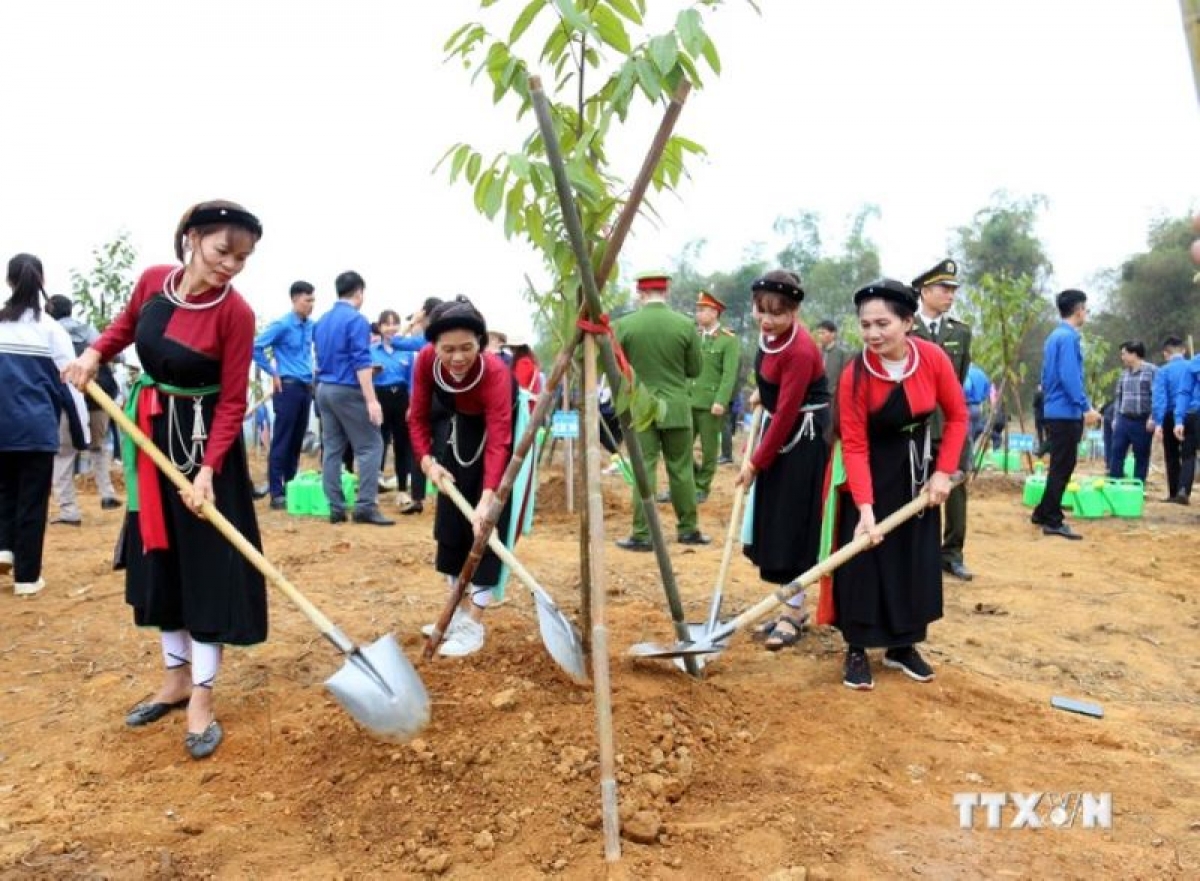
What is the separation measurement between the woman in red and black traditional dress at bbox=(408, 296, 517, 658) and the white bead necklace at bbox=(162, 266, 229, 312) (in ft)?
2.85

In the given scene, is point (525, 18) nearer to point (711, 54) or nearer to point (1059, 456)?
point (711, 54)

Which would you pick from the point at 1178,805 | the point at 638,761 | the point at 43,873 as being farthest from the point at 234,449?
the point at 1178,805

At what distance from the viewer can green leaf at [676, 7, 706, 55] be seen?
2.45 m

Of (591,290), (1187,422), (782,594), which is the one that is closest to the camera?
(591,290)

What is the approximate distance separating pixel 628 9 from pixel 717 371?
7.40m

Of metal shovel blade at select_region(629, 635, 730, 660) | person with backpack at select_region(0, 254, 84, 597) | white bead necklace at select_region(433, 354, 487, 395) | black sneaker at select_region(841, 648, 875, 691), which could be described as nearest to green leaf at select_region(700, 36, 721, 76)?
white bead necklace at select_region(433, 354, 487, 395)

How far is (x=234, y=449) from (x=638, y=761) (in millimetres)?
1924

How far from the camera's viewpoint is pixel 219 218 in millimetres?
3080

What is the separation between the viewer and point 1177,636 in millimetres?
5031

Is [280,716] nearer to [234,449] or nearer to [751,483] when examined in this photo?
[234,449]

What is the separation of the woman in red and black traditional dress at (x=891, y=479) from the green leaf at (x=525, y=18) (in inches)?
72.3

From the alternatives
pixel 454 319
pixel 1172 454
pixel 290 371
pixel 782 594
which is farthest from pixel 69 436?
pixel 1172 454

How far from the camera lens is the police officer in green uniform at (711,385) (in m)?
9.29

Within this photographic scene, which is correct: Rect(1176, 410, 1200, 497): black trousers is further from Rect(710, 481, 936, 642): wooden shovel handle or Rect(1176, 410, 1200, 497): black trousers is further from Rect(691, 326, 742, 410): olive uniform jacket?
Rect(710, 481, 936, 642): wooden shovel handle
